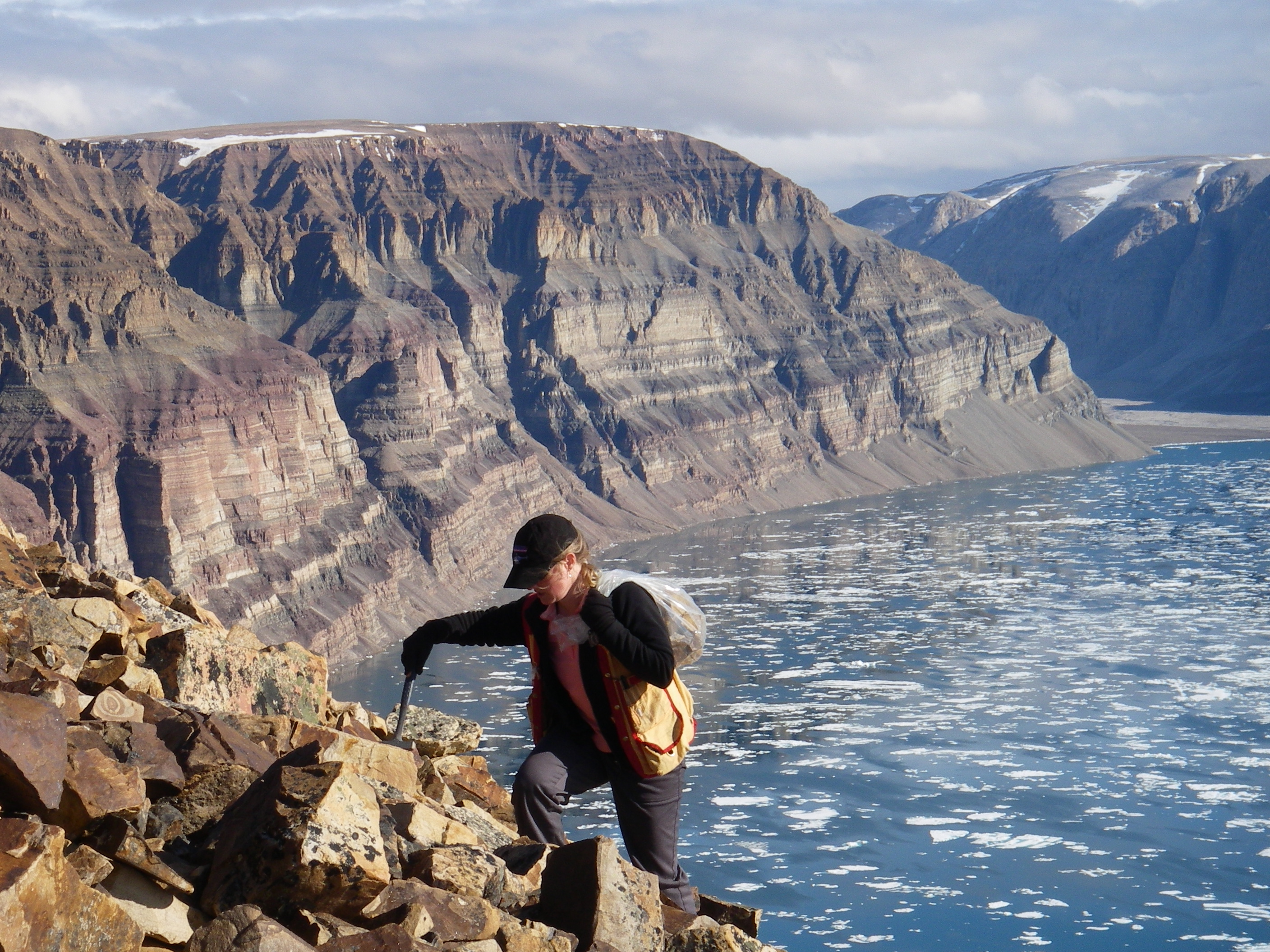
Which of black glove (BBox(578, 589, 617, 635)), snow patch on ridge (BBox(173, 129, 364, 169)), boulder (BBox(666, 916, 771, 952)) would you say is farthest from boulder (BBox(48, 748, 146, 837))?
snow patch on ridge (BBox(173, 129, 364, 169))

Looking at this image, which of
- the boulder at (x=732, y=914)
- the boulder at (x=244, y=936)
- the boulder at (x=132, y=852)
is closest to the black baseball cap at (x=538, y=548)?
the boulder at (x=244, y=936)

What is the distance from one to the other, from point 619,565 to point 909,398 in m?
80.8

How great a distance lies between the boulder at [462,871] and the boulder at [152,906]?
1.44 meters

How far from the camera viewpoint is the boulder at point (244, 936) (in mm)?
6969

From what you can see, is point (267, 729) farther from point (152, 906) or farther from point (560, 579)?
point (560, 579)

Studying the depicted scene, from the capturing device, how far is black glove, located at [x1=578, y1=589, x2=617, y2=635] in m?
8.61

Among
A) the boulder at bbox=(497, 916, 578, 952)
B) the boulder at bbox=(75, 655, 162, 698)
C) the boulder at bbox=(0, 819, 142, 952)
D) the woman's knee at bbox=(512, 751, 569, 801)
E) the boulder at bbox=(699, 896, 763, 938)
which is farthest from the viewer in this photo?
the boulder at bbox=(75, 655, 162, 698)

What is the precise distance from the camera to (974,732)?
69250 mm

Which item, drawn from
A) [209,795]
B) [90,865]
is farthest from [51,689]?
[90,865]

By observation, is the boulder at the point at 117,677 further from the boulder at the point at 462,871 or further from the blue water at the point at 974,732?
the blue water at the point at 974,732

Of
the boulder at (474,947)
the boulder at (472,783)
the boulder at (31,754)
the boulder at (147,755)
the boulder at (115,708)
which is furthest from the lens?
the boulder at (472,783)

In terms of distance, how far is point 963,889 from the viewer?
48.6 m

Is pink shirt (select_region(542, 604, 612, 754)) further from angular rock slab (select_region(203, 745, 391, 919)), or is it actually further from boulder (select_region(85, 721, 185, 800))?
boulder (select_region(85, 721, 185, 800))

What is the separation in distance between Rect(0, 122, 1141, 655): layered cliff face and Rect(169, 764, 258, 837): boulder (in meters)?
82.3
